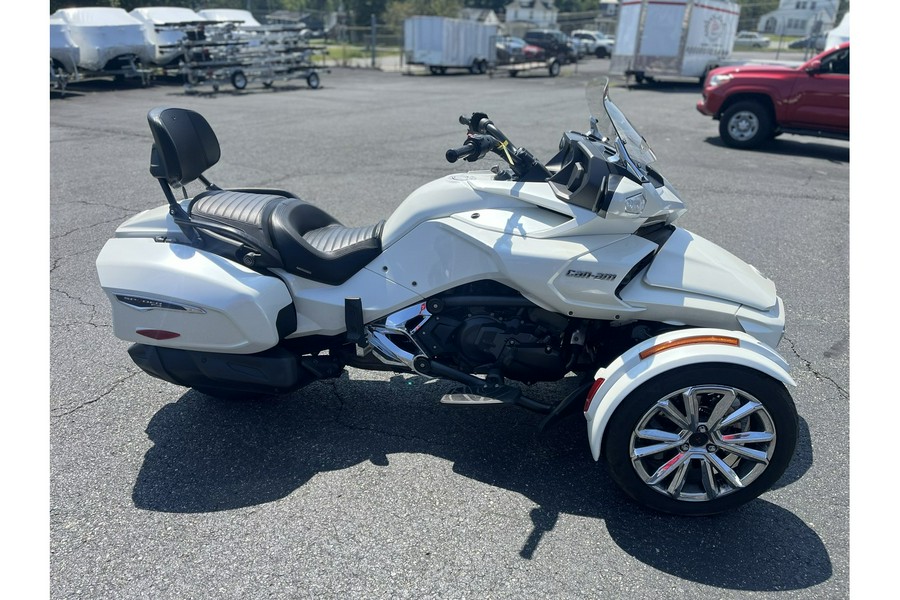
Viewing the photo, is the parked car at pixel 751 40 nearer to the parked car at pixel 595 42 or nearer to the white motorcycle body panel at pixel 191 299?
the parked car at pixel 595 42

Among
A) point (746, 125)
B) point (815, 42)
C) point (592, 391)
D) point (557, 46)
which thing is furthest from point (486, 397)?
point (815, 42)

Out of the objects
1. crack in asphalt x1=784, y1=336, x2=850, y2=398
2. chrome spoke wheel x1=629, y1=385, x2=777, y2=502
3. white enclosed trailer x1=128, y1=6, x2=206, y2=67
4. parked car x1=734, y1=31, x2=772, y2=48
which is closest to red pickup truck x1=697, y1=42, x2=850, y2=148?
crack in asphalt x1=784, y1=336, x2=850, y2=398

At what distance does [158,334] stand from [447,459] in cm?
160

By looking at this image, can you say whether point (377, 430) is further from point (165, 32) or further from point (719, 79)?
point (165, 32)

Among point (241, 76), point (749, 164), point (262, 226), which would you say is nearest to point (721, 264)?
point (262, 226)

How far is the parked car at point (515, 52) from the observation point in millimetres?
28062

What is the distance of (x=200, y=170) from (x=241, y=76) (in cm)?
1726

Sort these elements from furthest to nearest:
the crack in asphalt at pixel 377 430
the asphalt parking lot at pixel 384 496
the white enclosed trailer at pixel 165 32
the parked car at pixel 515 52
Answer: the parked car at pixel 515 52 < the white enclosed trailer at pixel 165 32 < the crack in asphalt at pixel 377 430 < the asphalt parking lot at pixel 384 496

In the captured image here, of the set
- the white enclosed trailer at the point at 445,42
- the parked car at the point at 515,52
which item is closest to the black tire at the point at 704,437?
the white enclosed trailer at the point at 445,42

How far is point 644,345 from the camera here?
2764 mm

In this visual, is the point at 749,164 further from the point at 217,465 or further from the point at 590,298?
the point at 217,465

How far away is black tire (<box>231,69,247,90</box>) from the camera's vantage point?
733 inches

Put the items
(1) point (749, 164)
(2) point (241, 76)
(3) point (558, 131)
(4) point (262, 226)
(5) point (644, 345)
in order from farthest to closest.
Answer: (2) point (241, 76) < (3) point (558, 131) < (1) point (749, 164) < (4) point (262, 226) < (5) point (644, 345)

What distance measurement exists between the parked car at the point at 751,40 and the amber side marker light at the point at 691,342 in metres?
42.5
